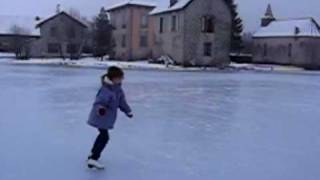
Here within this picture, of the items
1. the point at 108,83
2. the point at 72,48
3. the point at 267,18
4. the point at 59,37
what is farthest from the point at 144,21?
the point at 108,83

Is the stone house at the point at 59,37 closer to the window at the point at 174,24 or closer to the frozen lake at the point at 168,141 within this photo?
the window at the point at 174,24

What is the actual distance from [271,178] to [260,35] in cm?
6090

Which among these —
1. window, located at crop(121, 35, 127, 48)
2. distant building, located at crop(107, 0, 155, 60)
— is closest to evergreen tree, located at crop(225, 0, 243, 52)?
distant building, located at crop(107, 0, 155, 60)

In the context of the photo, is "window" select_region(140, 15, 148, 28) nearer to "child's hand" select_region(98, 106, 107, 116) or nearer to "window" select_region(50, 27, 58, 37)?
"window" select_region(50, 27, 58, 37)

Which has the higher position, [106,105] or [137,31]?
[137,31]

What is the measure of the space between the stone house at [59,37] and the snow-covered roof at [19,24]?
1.10 meters

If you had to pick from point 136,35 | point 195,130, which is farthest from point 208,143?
point 136,35

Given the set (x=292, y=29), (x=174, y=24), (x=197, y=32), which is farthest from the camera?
(x=292, y=29)

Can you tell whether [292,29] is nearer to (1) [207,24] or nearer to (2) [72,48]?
(1) [207,24]

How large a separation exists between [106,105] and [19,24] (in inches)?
→ 2482

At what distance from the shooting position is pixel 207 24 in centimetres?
5059

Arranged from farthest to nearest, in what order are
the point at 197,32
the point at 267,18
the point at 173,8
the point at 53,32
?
the point at 267,18 → the point at 53,32 → the point at 173,8 → the point at 197,32

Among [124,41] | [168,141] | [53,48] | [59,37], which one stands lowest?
[168,141]

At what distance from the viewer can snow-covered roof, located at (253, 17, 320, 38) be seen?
2354 inches
